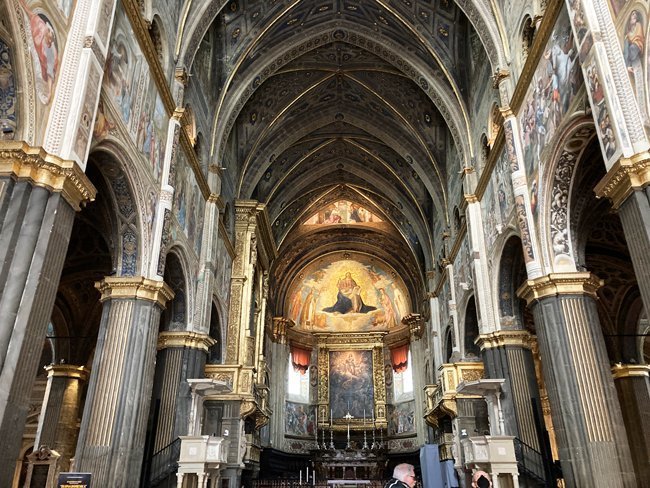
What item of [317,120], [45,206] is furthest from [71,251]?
[317,120]

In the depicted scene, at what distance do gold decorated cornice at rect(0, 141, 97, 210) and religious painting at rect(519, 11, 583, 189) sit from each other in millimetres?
9025

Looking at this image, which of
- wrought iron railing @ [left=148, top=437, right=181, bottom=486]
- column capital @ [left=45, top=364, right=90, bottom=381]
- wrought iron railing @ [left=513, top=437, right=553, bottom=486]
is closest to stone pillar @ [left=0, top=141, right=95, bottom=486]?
wrought iron railing @ [left=148, top=437, right=181, bottom=486]

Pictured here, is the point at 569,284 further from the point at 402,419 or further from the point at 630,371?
the point at 402,419

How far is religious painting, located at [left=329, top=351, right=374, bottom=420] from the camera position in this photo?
118ft

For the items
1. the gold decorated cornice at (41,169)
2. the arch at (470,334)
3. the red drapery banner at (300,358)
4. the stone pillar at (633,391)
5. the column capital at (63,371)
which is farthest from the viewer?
the red drapery banner at (300,358)

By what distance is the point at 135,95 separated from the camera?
11.8 meters

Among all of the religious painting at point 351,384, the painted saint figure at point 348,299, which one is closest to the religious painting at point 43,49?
the religious painting at point 351,384

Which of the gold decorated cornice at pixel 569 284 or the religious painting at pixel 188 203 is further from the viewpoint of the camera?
the religious painting at pixel 188 203

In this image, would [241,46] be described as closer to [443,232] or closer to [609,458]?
[443,232]

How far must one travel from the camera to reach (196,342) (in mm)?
15812

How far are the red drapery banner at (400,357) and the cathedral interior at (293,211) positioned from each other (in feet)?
12.5

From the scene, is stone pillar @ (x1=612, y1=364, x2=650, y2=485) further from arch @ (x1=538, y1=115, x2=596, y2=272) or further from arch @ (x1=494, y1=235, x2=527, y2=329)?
arch @ (x1=538, y1=115, x2=596, y2=272)

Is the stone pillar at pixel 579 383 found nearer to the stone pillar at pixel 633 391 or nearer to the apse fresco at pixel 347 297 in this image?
the stone pillar at pixel 633 391

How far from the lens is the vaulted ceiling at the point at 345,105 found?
19.3 m
